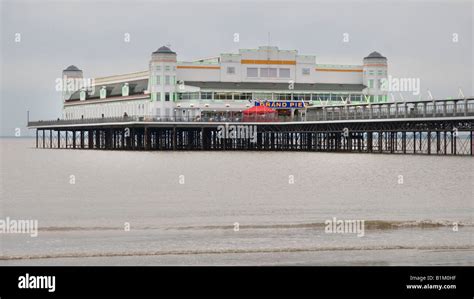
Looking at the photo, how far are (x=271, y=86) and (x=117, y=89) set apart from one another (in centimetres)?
2475

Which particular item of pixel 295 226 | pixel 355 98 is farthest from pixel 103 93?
pixel 295 226

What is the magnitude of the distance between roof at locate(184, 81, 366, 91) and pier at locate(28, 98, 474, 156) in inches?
212

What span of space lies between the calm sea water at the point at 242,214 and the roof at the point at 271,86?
47591 millimetres

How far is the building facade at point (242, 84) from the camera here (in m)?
110

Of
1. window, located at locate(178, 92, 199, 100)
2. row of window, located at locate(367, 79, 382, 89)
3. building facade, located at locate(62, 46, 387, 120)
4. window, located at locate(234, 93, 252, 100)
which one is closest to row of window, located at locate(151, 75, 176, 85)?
building facade, located at locate(62, 46, 387, 120)

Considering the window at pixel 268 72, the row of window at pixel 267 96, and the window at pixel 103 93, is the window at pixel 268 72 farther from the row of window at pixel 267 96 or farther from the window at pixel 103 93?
the window at pixel 103 93

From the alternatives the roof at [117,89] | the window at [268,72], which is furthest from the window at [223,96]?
the roof at [117,89]

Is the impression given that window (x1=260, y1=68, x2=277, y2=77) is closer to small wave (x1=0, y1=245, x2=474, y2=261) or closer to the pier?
the pier

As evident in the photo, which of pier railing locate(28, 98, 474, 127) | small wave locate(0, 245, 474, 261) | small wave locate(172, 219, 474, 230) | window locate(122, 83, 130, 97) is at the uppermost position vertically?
window locate(122, 83, 130, 97)

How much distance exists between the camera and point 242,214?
34.8 metres

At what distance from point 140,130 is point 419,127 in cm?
4335

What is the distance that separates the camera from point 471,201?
39.2 metres

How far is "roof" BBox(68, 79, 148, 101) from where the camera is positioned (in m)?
118

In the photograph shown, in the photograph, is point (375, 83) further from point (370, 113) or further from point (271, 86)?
point (370, 113)
